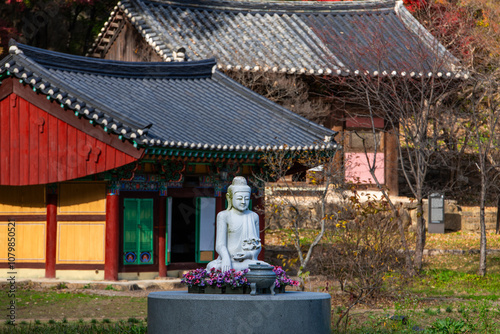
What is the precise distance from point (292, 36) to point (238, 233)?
18.3 metres

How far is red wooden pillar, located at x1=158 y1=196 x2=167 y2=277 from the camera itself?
2002 centimetres

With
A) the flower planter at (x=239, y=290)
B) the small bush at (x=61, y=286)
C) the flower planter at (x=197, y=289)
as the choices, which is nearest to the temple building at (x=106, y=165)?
the small bush at (x=61, y=286)

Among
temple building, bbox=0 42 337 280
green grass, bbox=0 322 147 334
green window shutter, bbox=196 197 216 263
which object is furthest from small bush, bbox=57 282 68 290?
green grass, bbox=0 322 147 334

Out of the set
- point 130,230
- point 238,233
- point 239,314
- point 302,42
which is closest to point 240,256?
point 238,233

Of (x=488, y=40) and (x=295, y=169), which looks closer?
(x=295, y=169)

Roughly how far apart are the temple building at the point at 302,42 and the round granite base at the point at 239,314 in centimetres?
1455

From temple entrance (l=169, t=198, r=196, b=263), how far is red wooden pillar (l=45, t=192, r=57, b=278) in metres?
2.98

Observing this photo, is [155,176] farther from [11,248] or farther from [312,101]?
[312,101]

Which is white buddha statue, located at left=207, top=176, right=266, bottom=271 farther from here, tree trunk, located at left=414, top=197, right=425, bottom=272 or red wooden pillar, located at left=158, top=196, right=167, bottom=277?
tree trunk, located at left=414, top=197, right=425, bottom=272

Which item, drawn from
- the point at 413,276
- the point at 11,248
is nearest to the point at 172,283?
the point at 11,248

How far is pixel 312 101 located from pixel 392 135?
3198 millimetres

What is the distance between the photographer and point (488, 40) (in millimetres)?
26031

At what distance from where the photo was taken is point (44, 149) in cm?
1908

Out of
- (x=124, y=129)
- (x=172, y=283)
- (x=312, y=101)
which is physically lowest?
(x=172, y=283)
